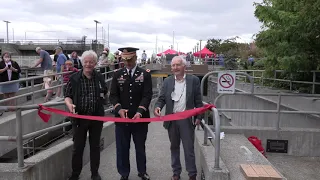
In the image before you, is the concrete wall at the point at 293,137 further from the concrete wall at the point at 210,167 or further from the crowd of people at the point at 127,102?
the crowd of people at the point at 127,102

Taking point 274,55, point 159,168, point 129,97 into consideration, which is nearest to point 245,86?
point 274,55

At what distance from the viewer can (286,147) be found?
258 inches

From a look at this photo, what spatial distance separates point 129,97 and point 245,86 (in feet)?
42.4

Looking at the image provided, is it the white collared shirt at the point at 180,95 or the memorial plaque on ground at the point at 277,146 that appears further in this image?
the memorial plaque on ground at the point at 277,146

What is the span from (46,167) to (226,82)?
11.6ft

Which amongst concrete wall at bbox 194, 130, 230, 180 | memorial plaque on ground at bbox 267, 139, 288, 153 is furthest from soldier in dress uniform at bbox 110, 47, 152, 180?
memorial plaque on ground at bbox 267, 139, 288, 153

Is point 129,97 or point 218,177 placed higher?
point 129,97

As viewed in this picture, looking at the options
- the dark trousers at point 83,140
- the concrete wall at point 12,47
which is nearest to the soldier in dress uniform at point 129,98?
the dark trousers at point 83,140

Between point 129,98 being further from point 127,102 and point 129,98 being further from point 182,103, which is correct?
point 182,103

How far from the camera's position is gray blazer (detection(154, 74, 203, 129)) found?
171 inches

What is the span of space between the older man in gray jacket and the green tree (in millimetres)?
4899

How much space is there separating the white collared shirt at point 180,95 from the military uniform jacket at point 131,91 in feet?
1.20

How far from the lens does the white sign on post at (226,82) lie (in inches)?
238

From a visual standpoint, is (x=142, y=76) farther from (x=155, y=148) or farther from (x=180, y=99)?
(x=155, y=148)
